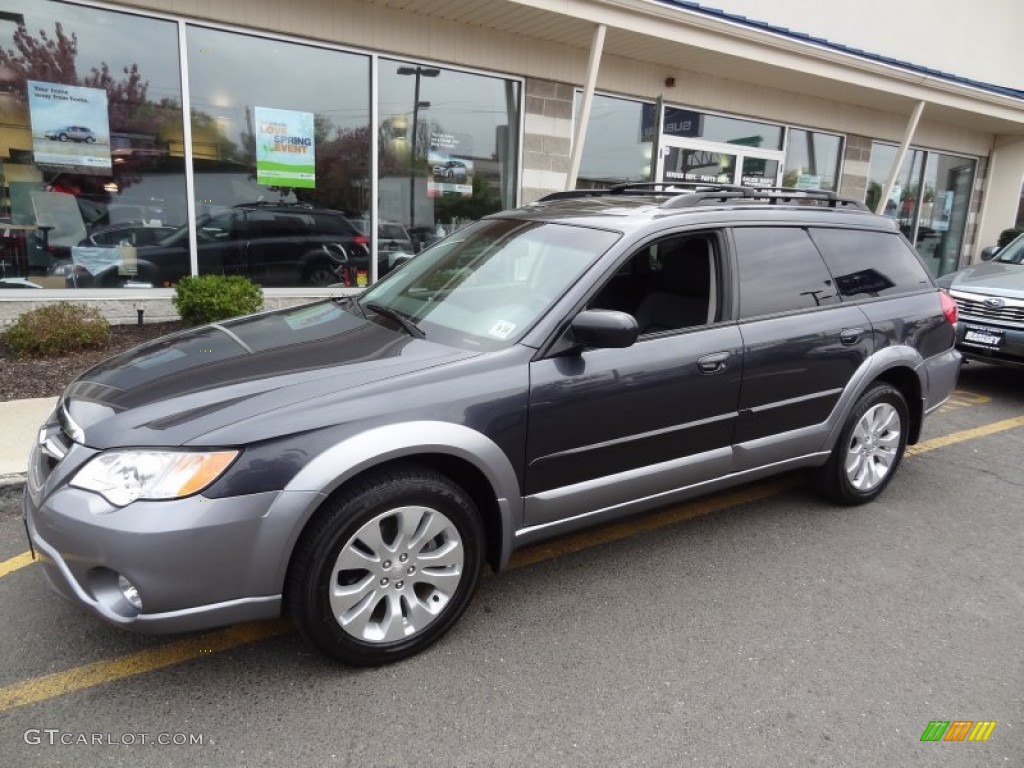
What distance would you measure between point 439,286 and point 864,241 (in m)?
2.55

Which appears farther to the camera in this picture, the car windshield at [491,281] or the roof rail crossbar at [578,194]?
the roof rail crossbar at [578,194]

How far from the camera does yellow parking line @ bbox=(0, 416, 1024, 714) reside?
244 cm

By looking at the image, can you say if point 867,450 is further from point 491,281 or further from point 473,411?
point 473,411

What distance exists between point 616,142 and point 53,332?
290 inches

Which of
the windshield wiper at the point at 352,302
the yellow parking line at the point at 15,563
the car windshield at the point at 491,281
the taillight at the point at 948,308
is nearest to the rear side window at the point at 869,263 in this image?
the taillight at the point at 948,308

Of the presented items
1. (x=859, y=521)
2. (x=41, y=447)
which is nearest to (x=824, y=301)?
(x=859, y=521)

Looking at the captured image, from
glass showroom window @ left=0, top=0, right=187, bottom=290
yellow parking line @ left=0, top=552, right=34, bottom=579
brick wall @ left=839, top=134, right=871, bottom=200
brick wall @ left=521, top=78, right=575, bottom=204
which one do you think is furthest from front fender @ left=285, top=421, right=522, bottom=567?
brick wall @ left=839, top=134, right=871, bottom=200

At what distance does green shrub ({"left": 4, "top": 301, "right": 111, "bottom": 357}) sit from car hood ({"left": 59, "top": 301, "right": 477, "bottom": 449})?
371 centimetres

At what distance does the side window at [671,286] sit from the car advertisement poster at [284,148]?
5.61 meters

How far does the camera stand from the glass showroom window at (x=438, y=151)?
8336 millimetres

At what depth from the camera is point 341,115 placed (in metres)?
8.02

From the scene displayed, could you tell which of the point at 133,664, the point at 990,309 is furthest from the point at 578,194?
the point at 990,309

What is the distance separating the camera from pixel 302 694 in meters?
2.46

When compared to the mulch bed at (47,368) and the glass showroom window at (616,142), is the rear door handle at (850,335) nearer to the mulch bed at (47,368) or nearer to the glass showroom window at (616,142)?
the mulch bed at (47,368)
